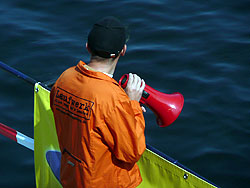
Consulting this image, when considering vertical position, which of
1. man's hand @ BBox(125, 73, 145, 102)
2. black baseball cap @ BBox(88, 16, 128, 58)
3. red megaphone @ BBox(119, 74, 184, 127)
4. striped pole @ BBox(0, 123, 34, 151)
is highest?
black baseball cap @ BBox(88, 16, 128, 58)

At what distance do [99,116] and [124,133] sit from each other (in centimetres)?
17

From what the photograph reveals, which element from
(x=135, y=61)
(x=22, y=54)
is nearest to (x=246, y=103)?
(x=135, y=61)

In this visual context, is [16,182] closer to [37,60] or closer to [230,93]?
→ [37,60]

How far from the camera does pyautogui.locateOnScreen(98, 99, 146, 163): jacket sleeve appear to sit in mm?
2277

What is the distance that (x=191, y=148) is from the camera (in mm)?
4941

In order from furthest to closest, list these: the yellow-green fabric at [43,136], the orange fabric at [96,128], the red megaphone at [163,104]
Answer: the yellow-green fabric at [43,136] → the red megaphone at [163,104] → the orange fabric at [96,128]

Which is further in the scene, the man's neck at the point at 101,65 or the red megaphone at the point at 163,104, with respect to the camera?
the red megaphone at the point at 163,104

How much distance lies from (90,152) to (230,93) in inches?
150

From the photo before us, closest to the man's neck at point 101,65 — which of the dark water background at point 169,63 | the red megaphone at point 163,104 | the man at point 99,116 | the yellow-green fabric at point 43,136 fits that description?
the man at point 99,116

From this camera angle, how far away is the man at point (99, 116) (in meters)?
2.28

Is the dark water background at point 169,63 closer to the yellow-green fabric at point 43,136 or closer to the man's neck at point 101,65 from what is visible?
the yellow-green fabric at point 43,136

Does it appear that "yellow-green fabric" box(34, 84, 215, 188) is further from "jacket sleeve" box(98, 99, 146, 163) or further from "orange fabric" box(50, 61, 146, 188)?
"jacket sleeve" box(98, 99, 146, 163)

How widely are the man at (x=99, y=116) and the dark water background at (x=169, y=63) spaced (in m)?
2.24

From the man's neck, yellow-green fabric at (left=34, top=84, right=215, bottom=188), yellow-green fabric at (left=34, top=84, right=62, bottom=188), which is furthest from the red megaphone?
yellow-green fabric at (left=34, top=84, right=62, bottom=188)
